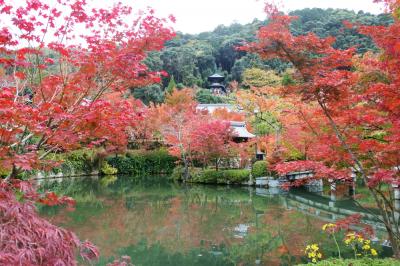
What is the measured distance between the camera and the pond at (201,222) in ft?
20.6

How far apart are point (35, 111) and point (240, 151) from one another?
1399 centimetres

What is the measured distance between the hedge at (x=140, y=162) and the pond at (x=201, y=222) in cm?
695

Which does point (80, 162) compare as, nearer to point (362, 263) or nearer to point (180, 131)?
point (180, 131)

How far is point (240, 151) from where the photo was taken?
16.5 metres

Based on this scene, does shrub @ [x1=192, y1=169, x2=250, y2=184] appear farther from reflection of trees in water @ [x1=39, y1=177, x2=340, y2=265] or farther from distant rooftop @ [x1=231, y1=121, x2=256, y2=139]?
distant rooftop @ [x1=231, y1=121, x2=256, y2=139]

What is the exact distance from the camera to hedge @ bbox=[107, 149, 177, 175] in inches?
859

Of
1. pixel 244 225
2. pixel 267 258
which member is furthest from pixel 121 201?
pixel 267 258

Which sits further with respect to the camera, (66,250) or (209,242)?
(209,242)

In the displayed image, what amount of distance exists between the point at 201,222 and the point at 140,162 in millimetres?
13419

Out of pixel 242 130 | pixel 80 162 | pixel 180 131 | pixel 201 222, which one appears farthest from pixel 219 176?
pixel 80 162

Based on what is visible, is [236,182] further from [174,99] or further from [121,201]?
[174,99]

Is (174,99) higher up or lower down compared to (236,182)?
higher up

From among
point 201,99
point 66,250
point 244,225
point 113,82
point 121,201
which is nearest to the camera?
point 66,250

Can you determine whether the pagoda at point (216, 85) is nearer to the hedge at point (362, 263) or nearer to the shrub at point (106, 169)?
the shrub at point (106, 169)
